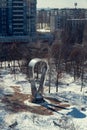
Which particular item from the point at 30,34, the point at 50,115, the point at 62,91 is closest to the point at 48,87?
the point at 62,91

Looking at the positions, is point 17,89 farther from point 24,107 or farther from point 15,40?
point 15,40

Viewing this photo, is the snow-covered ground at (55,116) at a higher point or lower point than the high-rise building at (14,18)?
lower

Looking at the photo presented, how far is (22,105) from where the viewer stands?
25406 millimetres

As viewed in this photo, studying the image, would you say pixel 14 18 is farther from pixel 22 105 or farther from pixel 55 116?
pixel 55 116

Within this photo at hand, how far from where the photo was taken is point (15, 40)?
58250 millimetres

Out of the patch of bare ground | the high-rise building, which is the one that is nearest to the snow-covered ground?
the patch of bare ground

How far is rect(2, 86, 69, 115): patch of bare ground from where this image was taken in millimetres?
24156

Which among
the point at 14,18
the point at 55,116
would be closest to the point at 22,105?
the point at 55,116

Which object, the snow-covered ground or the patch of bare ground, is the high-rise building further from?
the patch of bare ground

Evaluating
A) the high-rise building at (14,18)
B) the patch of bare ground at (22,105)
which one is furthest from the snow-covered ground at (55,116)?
the high-rise building at (14,18)

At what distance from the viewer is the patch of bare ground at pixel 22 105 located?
79.3 feet

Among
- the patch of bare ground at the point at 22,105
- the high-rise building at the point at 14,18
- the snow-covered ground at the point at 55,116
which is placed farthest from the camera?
the high-rise building at the point at 14,18

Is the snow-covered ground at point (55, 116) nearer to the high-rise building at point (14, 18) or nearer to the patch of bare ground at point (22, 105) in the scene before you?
the patch of bare ground at point (22, 105)

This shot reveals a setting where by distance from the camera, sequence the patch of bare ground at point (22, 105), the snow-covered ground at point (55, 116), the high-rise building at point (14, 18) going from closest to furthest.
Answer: the snow-covered ground at point (55, 116), the patch of bare ground at point (22, 105), the high-rise building at point (14, 18)
